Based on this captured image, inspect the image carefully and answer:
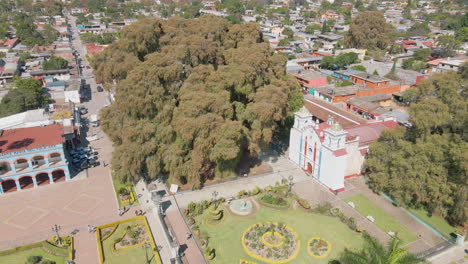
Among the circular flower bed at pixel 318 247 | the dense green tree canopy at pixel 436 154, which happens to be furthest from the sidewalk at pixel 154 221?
the dense green tree canopy at pixel 436 154

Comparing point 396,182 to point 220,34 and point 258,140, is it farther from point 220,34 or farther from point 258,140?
point 220,34

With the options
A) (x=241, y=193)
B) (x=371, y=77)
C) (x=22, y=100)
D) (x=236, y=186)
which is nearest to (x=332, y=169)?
(x=241, y=193)

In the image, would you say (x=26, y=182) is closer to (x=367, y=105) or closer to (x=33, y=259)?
(x=33, y=259)

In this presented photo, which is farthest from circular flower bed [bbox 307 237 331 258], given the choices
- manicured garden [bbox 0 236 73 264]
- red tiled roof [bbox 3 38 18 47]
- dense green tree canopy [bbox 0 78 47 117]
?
red tiled roof [bbox 3 38 18 47]

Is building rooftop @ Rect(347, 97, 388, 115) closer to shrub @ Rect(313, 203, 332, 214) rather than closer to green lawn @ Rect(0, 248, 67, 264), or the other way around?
shrub @ Rect(313, 203, 332, 214)

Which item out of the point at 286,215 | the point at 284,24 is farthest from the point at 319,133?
the point at 284,24

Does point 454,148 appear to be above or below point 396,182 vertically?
above
